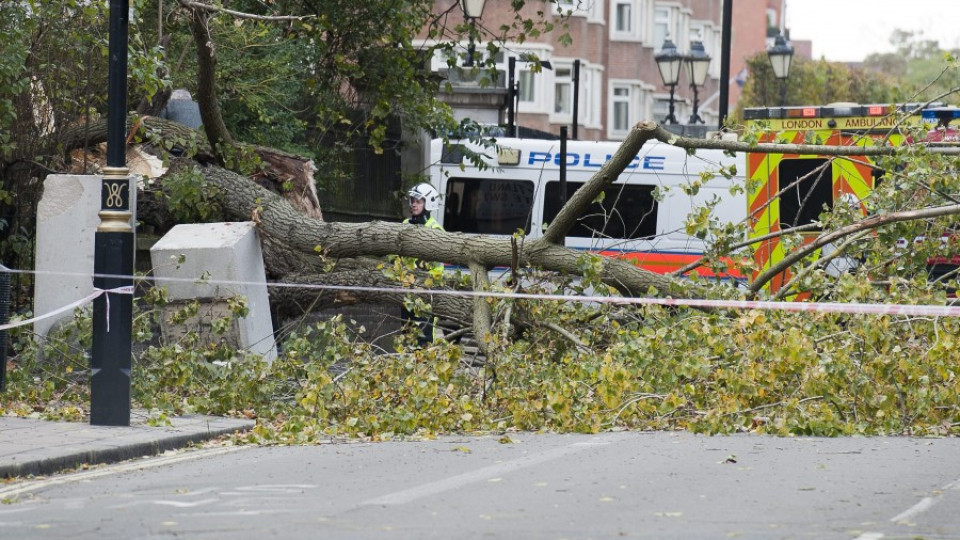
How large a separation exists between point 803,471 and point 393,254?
20.8 feet

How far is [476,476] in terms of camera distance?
7.80 metres

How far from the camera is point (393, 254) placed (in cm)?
1368

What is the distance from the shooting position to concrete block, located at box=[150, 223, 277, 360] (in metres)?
13.2

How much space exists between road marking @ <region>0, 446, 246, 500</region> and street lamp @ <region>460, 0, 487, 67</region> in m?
8.15

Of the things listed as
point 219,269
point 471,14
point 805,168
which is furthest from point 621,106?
point 219,269

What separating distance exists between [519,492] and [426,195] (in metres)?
11.2

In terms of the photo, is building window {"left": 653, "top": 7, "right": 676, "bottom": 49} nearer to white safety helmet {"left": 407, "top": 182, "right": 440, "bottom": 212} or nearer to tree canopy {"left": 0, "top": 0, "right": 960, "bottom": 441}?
white safety helmet {"left": 407, "top": 182, "right": 440, "bottom": 212}

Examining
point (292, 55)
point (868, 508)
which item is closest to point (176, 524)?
point (868, 508)

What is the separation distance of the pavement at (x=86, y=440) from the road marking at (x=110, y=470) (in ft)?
0.43

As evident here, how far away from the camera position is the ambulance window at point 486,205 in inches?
814

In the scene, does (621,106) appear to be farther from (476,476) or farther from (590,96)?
(476,476)

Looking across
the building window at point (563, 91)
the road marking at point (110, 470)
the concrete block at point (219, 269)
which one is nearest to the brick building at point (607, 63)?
the building window at point (563, 91)

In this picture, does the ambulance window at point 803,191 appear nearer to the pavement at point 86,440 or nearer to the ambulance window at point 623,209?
the ambulance window at point 623,209

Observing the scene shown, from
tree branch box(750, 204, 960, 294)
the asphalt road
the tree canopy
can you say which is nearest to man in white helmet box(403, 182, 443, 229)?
the tree canopy
